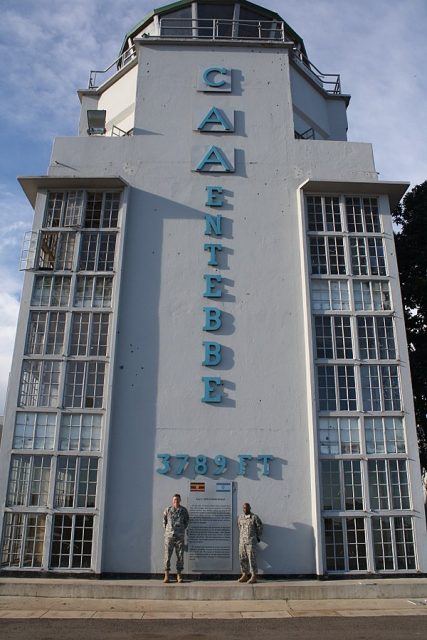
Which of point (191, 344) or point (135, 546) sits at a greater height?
point (191, 344)

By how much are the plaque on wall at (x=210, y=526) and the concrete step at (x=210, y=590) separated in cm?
59

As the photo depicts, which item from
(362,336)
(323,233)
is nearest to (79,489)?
(362,336)

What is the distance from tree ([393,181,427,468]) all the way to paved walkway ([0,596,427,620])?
22.4 ft

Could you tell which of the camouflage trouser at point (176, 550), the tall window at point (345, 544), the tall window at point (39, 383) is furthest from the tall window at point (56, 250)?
the tall window at point (345, 544)

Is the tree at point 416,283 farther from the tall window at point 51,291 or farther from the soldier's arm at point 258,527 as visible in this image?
the tall window at point 51,291

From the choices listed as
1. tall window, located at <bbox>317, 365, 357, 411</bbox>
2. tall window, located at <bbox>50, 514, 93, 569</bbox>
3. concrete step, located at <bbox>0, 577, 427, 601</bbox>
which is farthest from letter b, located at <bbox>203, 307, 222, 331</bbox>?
concrete step, located at <bbox>0, 577, 427, 601</bbox>

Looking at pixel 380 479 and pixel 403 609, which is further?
pixel 380 479

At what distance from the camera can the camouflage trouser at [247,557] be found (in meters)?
10.7

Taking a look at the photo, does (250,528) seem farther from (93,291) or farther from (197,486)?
(93,291)

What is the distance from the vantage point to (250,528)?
10.8 m

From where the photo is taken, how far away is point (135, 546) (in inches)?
444

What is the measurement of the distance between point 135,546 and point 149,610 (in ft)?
6.69

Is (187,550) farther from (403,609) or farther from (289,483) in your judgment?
(403,609)

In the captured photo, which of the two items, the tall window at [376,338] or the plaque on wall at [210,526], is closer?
the plaque on wall at [210,526]
